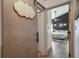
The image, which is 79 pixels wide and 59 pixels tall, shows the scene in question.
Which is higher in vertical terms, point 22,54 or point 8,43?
point 8,43

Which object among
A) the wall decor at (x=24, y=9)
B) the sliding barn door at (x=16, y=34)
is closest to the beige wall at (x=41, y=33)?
the sliding barn door at (x=16, y=34)

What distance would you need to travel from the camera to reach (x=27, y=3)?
2.43 meters

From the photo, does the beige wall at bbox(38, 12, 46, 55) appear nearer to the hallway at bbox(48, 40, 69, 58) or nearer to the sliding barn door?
the hallway at bbox(48, 40, 69, 58)

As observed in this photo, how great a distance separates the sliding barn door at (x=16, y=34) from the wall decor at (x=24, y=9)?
0.21ft

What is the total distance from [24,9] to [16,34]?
0.46 meters

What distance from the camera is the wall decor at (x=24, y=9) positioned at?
86.6 inches

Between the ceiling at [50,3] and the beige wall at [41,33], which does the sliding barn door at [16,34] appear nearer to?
the ceiling at [50,3]

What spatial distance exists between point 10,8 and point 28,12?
0.45 m

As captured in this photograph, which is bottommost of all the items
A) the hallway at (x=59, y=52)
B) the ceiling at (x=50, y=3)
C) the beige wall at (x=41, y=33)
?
the hallway at (x=59, y=52)

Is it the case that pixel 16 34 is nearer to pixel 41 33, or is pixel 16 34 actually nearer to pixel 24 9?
pixel 24 9

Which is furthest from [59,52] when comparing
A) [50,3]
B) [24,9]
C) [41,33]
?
[24,9]

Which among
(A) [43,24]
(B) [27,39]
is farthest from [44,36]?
(B) [27,39]

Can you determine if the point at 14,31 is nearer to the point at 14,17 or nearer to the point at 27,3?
the point at 14,17

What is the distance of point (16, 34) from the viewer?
7.10 feet
